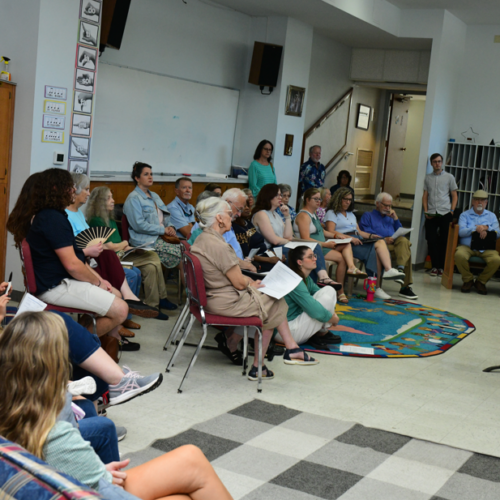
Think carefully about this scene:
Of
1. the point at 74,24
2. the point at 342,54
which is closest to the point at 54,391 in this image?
the point at 74,24

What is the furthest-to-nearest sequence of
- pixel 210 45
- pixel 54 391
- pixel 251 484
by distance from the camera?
pixel 210 45 < pixel 251 484 < pixel 54 391

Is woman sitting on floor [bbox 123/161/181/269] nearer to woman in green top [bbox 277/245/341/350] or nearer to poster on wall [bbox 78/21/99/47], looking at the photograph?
poster on wall [bbox 78/21/99/47]

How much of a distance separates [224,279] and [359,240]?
350 cm

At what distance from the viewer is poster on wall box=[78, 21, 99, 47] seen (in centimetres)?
562

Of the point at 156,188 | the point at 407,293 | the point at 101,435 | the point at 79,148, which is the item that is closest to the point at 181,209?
the point at 79,148

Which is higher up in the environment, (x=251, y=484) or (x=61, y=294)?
(x=61, y=294)

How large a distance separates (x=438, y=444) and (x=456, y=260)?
5.05 meters

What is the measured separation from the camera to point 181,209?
20.7 ft

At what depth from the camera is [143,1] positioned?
755 cm

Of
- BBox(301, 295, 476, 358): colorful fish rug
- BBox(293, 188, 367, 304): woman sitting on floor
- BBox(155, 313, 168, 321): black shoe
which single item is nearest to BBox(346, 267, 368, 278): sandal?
BBox(293, 188, 367, 304): woman sitting on floor

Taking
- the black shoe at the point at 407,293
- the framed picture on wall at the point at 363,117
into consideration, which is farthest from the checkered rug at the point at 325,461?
the framed picture on wall at the point at 363,117

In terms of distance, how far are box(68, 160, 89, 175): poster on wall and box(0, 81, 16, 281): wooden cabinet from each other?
516 mm

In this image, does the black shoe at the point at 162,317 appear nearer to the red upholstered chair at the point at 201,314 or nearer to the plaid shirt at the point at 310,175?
the red upholstered chair at the point at 201,314

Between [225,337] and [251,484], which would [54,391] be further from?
[225,337]
